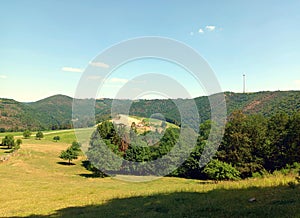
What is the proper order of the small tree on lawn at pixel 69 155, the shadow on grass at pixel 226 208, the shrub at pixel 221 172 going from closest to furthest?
the shadow on grass at pixel 226 208
the shrub at pixel 221 172
the small tree on lawn at pixel 69 155

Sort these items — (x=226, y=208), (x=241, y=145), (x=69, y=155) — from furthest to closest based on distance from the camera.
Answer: (x=69, y=155), (x=241, y=145), (x=226, y=208)

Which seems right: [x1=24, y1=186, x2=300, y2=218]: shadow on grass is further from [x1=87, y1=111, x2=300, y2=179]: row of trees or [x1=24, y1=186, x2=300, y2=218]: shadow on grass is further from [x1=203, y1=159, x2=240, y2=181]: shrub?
[x1=87, y1=111, x2=300, y2=179]: row of trees

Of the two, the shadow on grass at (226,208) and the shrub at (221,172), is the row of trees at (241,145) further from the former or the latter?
the shadow on grass at (226,208)

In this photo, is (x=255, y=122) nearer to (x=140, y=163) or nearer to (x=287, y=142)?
(x=287, y=142)

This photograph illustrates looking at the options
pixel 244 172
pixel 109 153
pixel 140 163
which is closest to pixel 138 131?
pixel 109 153

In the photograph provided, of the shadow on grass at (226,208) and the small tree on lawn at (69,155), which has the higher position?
the shadow on grass at (226,208)

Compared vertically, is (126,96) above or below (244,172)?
above

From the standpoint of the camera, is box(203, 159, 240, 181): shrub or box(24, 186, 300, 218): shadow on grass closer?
box(24, 186, 300, 218): shadow on grass

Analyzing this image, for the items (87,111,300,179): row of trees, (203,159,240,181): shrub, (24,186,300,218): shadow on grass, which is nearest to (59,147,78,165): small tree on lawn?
(87,111,300,179): row of trees

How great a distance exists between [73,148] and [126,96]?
5990 cm

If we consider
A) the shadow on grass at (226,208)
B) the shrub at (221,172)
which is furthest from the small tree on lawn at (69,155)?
the shadow on grass at (226,208)

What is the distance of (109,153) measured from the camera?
56562mm

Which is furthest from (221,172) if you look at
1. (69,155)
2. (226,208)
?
(69,155)

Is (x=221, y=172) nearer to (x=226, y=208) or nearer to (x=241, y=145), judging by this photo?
(x=241, y=145)
